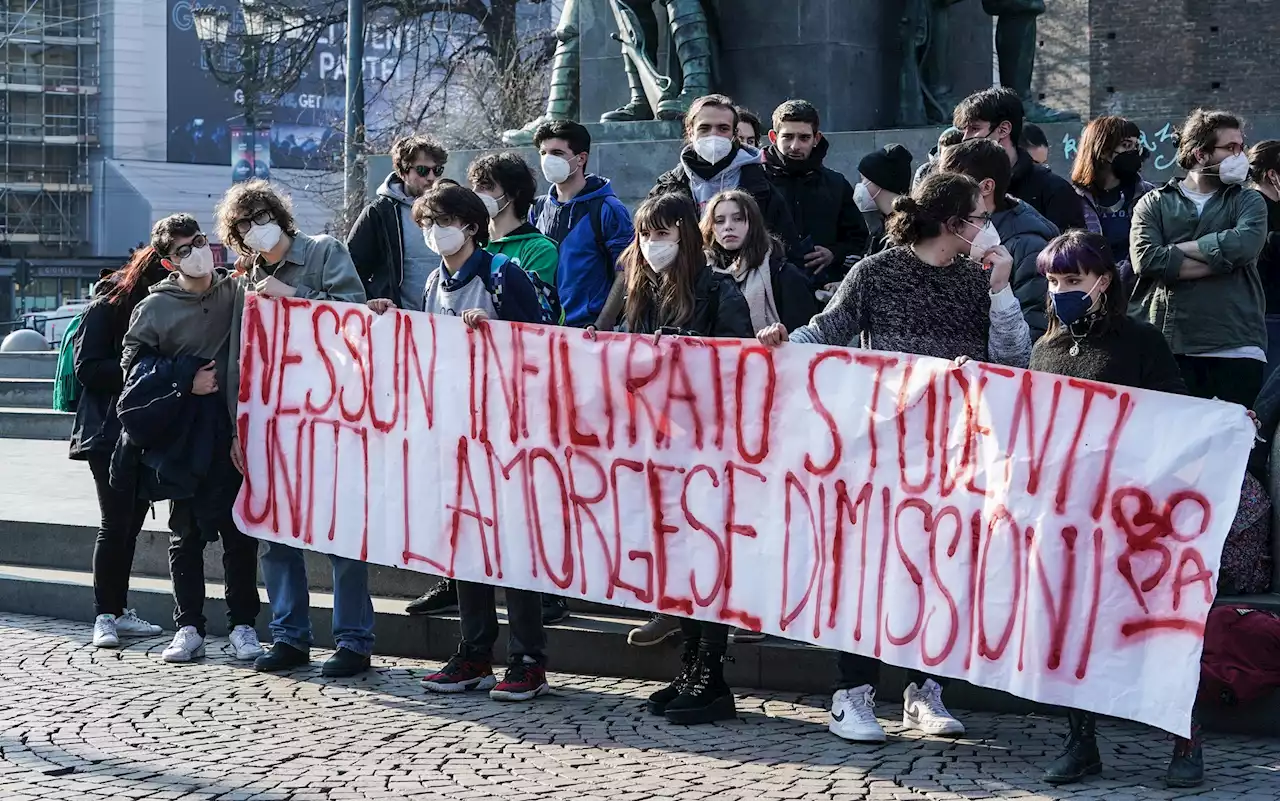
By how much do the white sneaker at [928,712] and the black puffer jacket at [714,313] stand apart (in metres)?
1.28

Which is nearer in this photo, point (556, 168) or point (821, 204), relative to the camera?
point (556, 168)

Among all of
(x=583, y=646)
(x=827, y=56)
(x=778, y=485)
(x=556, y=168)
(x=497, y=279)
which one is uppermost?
(x=827, y=56)

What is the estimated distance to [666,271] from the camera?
6.19 metres

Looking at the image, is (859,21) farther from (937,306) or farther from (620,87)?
(937,306)

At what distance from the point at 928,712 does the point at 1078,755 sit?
679mm

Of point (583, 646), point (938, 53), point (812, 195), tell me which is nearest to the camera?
point (583, 646)

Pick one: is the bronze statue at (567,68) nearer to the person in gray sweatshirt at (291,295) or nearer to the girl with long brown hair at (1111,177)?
the person in gray sweatshirt at (291,295)

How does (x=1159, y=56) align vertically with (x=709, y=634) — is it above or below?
above

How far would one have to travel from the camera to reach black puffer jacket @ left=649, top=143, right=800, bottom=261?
7355mm

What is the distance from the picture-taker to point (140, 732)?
601cm

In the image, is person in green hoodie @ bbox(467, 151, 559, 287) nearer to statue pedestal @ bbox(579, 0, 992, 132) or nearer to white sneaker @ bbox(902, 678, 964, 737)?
white sneaker @ bbox(902, 678, 964, 737)

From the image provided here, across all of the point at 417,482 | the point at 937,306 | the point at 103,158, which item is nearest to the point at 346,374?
the point at 417,482

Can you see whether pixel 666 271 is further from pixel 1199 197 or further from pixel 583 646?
pixel 1199 197

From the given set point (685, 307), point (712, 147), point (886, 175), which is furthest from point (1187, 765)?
point (712, 147)
